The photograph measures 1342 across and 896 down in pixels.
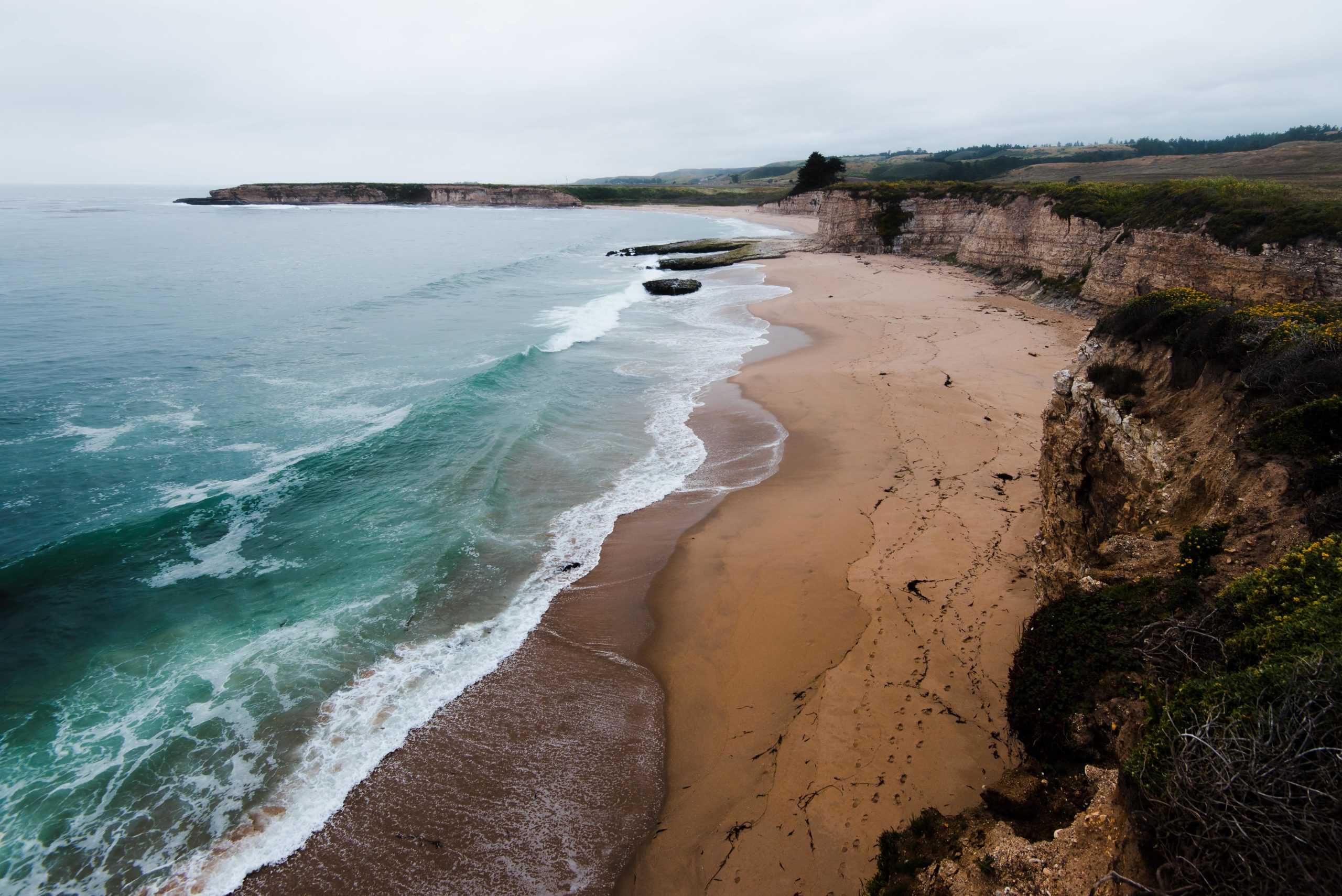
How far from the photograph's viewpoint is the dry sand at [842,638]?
649 cm

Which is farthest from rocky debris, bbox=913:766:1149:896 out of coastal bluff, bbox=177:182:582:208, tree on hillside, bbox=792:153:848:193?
coastal bluff, bbox=177:182:582:208

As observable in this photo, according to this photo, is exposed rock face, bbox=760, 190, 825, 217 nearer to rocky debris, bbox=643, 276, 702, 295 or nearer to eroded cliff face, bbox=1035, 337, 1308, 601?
rocky debris, bbox=643, 276, 702, 295

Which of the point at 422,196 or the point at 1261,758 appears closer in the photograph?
the point at 1261,758

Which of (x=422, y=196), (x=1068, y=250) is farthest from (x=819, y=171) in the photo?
(x=422, y=196)

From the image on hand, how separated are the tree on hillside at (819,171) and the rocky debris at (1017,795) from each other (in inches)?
3437

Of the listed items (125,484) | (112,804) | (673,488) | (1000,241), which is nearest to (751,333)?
(673,488)

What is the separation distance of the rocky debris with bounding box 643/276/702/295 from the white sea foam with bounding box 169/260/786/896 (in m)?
23.3

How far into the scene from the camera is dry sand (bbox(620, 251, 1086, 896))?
21.3 ft

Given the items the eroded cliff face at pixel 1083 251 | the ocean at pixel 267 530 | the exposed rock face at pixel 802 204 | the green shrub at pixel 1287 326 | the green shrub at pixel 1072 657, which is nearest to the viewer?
the green shrub at pixel 1072 657

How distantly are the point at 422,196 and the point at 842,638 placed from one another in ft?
549

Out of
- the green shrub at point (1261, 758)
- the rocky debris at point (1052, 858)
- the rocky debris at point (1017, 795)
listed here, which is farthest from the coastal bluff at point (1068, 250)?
the rocky debris at point (1052, 858)

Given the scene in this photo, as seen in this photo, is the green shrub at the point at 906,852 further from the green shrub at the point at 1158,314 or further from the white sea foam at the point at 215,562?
the white sea foam at the point at 215,562

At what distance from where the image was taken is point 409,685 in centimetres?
898

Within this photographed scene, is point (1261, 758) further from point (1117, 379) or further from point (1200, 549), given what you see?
point (1117, 379)
